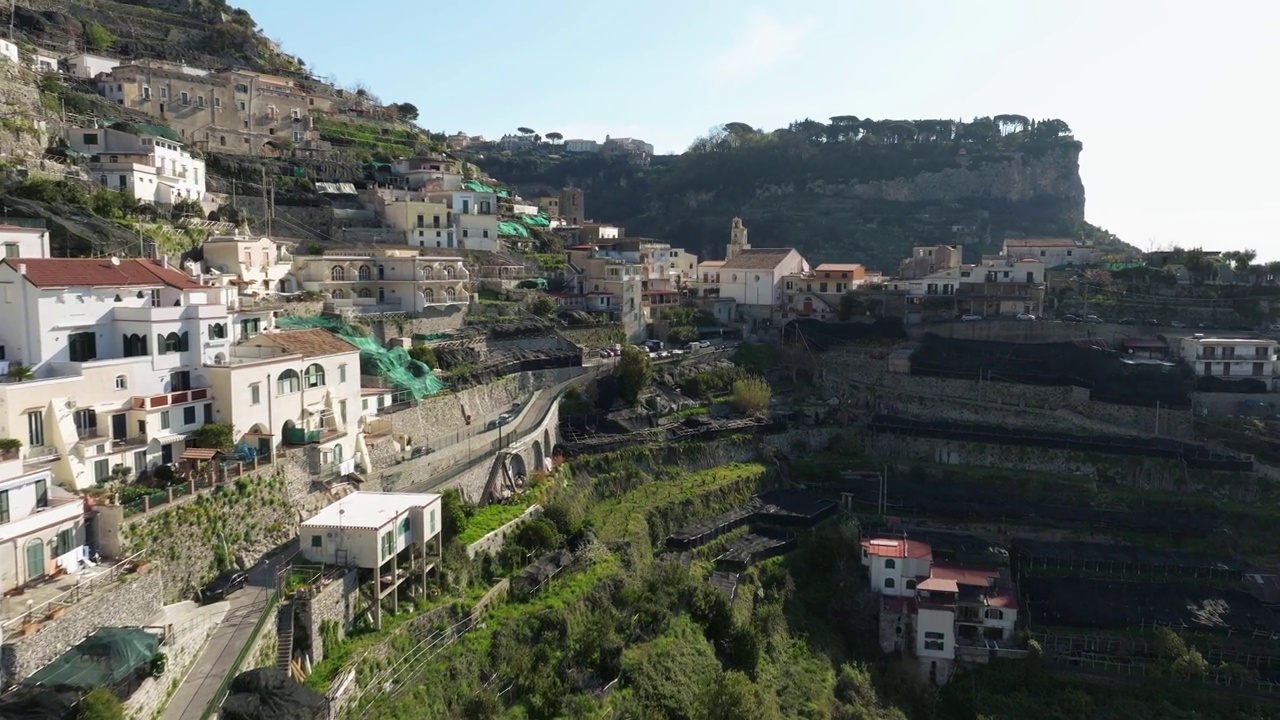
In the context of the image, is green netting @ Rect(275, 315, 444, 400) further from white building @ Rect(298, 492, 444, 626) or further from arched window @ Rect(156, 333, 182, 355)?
white building @ Rect(298, 492, 444, 626)

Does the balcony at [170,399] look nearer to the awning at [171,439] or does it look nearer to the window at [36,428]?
the awning at [171,439]

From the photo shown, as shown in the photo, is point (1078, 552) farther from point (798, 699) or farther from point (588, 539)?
point (588, 539)

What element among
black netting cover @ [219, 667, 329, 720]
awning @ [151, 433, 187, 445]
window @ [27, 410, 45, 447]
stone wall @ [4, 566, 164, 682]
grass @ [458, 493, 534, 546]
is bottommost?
black netting cover @ [219, 667, 329, 720]

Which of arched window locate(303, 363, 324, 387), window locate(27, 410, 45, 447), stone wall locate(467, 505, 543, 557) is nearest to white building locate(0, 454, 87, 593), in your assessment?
window locate(27, 410, 45, 447)

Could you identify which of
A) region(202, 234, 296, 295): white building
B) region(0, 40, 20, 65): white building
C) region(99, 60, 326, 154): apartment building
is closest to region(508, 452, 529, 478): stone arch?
region(202, 234, 296, 295): white building

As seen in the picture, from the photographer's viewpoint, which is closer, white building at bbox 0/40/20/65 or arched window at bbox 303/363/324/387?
arched window at bbox 303/363/324/387

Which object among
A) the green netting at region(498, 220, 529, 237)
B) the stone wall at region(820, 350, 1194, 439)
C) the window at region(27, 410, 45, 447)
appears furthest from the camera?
the green netting at region(498, 220, 529, 237)

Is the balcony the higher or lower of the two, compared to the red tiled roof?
higher

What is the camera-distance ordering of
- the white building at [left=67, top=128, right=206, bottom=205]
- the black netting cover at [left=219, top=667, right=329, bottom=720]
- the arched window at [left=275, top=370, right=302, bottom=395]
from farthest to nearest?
the white building at [left=67, top=128, right=206, bottom=205]
the arched window at [left=275, top=370, right=302, bottom=395]
the black netting cover at [left=219, top=667, right=329, bottom=720]
